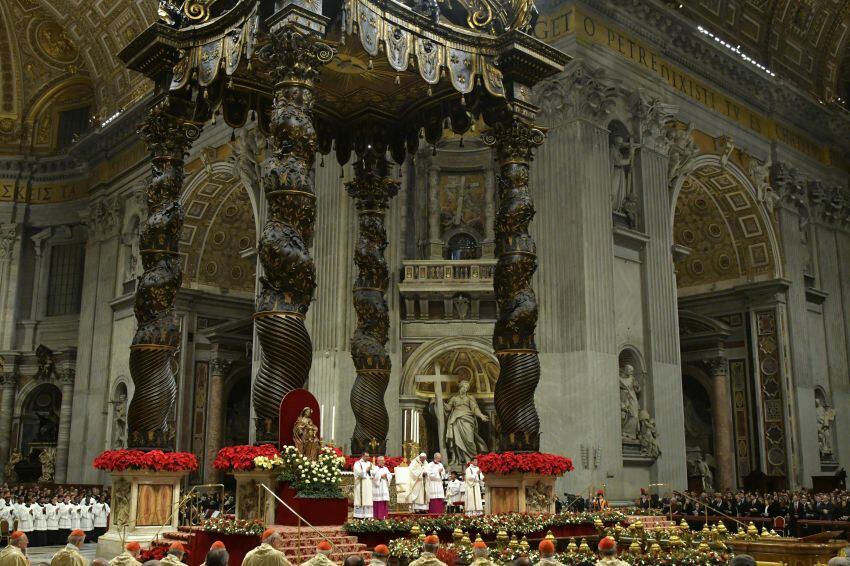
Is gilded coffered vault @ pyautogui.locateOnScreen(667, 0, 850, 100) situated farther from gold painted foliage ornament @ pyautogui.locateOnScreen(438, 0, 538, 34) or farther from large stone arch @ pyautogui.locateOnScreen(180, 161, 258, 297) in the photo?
gold painted foliage ornament @ pyautogui.locateOnScreen(438, 0, 538, 34)

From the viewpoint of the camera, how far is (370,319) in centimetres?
1087

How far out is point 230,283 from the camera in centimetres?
2483

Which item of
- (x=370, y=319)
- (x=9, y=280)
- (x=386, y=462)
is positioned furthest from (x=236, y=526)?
(x=9, y=280)

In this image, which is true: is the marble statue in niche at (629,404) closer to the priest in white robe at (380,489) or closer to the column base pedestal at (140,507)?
the priest in white robe at (380,489)

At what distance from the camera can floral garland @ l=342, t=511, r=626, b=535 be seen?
26.7 feet

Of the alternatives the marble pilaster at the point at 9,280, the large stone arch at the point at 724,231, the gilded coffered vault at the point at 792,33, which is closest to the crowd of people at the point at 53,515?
the marble pilaster at the point at 9,280

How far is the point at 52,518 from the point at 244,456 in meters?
12.2

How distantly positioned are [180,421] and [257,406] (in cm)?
1639

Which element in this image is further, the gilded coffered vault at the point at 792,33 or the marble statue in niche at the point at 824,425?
the gilded coffered vault at the point at 792,33

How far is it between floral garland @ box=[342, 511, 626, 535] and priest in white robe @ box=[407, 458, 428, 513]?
2.27m

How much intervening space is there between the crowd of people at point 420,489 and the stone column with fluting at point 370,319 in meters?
0.54

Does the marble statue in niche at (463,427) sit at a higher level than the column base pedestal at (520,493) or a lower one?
higher

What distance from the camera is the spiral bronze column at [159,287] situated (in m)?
9.45

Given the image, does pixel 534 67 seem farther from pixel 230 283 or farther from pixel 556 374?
pixel 230 283
